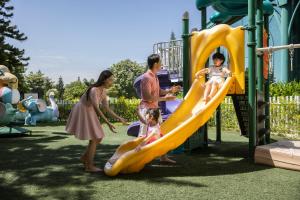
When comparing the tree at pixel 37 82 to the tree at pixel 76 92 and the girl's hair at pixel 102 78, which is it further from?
the girl's hair at pixel 102 78

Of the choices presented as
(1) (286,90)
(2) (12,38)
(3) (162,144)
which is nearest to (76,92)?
(2) (12,38)

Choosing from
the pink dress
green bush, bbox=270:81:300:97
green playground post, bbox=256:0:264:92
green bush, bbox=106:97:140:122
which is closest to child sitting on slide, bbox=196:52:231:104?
green playground post, bbox=256:0:264:92

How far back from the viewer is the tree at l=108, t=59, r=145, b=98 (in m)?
55.6

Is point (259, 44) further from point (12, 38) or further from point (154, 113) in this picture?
point (12, 38)

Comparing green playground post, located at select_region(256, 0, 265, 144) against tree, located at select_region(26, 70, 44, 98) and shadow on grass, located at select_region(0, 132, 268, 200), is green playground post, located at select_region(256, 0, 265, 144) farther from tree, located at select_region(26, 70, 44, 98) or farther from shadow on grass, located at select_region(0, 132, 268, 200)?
tree, located at select_region(26, 70, 44, 98)

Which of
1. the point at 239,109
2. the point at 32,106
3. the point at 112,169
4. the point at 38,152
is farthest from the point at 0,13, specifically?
the point at 112,169

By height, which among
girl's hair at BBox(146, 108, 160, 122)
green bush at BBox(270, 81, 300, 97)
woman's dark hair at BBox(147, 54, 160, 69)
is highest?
woman's dark hair at BBox(147, 54, 160, 69)

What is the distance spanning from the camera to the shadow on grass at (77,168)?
4383 millimetres

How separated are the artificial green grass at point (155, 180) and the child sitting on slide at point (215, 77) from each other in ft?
3.97

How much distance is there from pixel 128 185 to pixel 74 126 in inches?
52.1

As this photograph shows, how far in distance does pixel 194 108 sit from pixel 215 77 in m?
0.69

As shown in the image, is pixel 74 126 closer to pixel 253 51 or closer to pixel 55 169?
pixel 55 169

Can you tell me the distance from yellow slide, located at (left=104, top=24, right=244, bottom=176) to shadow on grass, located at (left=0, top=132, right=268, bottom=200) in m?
0.27

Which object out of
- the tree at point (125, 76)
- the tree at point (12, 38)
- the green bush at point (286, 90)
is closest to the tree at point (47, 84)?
the tree at point (125, 76)
